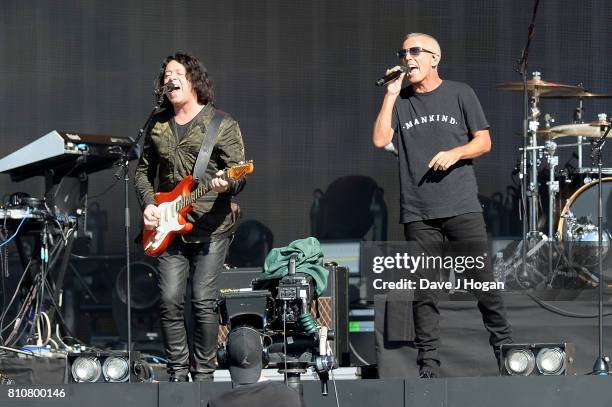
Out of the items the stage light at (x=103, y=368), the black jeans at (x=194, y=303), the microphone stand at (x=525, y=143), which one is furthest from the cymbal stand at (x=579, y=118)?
the stage light at (x=103, y=368)

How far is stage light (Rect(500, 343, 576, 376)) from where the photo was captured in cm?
585

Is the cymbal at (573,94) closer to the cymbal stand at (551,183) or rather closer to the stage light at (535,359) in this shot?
the cymbal stand at (551,183)

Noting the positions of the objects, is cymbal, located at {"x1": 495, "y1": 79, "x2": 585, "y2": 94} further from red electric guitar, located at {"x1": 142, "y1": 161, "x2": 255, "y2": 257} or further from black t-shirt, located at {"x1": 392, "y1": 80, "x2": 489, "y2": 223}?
red electric guitar, located at {"x1": 142, "y1": 161, "x2": 255, "y2": 257}

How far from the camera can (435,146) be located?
5.96 meters

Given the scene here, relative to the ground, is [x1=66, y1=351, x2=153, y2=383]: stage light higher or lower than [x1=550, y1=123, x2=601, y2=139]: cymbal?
lower

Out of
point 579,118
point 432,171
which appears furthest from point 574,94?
point 432,171

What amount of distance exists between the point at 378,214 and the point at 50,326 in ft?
7.46

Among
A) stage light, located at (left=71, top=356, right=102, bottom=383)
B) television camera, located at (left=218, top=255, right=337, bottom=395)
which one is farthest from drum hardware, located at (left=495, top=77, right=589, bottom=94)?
stage light, located at (left=71, top=356, right=102, bottom=383)

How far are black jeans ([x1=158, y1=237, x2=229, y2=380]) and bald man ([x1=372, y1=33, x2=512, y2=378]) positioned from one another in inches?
35.8

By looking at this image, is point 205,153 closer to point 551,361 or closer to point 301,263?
point 301,263

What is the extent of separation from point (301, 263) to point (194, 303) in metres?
0.63

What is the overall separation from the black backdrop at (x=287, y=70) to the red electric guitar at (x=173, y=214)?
6.27 ft

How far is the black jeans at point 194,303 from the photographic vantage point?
596 centimetres

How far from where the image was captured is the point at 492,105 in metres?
7.97
